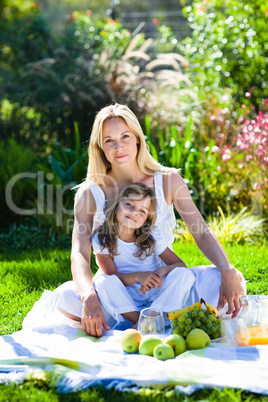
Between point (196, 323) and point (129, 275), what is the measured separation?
569 millimetres

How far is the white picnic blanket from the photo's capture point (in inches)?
93.8

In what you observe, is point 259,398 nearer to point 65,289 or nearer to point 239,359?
point 239,359

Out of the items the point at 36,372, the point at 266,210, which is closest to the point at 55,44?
the point at 266,210

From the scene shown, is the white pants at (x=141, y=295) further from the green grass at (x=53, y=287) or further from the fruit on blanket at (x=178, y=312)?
the green grass at (x=53, y=287)

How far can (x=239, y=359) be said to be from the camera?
261cm

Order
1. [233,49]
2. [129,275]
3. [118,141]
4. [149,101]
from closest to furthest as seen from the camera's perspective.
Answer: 1. [129,275]
2. [118,141]
3. [233,49]
4. [149,101]

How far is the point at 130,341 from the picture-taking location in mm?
2736

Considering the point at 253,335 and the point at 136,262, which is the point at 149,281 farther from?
the point at 253,335

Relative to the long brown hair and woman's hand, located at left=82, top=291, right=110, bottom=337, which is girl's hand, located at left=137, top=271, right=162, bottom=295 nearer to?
the long brown hair

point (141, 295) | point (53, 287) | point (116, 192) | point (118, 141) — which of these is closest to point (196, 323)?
point (141, 295)

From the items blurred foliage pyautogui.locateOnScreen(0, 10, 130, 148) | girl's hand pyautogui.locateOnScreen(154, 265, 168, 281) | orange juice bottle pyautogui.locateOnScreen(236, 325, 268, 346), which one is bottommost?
orange juice bottle pyautogui.locateOnScreen(236, 325, 268, 346)

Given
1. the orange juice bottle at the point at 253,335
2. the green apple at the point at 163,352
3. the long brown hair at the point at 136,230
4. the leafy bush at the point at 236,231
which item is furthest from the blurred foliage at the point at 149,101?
the green apple at the point at 163,352

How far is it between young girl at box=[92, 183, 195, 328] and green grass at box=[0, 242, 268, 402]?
75 cm

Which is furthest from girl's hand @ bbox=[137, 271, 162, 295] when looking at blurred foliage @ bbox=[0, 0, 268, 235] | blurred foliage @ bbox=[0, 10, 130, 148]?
blurred foliage @ bbox=[0, 10, 130, 148]
